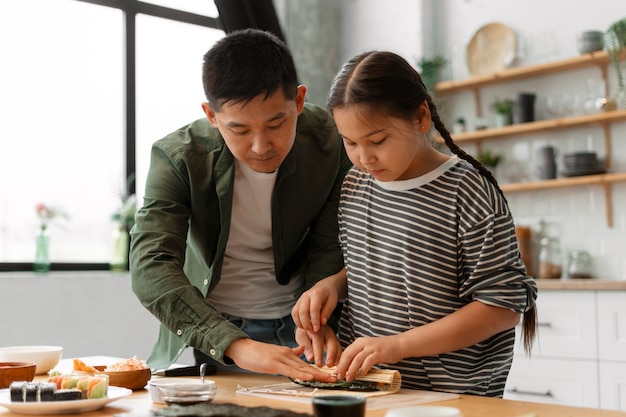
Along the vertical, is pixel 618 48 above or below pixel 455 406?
above

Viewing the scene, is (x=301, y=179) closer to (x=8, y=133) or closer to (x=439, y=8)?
(x=8, y=133)

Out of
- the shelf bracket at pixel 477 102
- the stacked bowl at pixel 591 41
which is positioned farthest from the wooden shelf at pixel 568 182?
the stacked bowl at pixel 591 41

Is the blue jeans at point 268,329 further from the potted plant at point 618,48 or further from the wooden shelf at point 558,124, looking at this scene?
the potted plant at point 618,48

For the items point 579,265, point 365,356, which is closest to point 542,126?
point 579,265

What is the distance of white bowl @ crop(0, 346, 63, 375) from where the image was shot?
1718 millimetres

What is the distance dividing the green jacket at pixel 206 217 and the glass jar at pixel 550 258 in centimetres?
244

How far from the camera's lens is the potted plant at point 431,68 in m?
4.72

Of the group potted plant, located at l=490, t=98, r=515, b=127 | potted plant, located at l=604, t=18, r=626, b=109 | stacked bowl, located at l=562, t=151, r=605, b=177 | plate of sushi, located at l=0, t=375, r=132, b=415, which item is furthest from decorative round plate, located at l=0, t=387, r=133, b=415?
potted plant, located at l=490, t=98, r=515, b=127

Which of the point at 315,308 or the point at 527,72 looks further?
the point at 527,72

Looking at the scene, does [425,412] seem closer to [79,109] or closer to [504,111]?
[79,109]

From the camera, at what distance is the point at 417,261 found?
1.56 m

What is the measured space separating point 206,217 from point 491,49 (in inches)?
126

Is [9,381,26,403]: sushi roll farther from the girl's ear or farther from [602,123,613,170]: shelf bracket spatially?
[602,123,613,170]: shelf bracket

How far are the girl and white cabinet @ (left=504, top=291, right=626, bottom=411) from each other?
1881 millimetres
